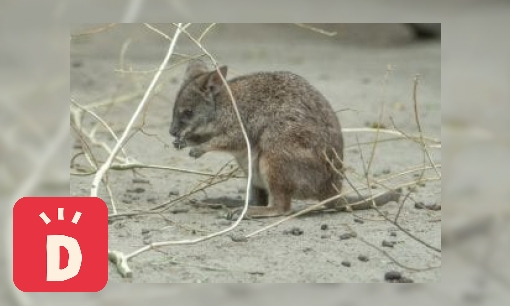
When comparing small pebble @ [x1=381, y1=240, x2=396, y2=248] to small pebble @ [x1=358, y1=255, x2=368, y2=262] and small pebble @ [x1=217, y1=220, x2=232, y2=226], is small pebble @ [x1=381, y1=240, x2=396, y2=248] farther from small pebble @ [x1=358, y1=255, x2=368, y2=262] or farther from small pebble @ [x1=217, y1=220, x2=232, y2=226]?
small pebble @ [x1=217, y1=220, x2=232, y2=226]

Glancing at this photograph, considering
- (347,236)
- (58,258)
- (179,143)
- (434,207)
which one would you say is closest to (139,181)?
(179,143)

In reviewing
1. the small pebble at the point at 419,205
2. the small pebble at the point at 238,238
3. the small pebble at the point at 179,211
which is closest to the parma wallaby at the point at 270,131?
the small pebble at the point at 419,205

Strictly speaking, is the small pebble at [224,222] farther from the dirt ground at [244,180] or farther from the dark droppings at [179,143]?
the dark droppings at [179,143]

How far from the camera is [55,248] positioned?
264 cm

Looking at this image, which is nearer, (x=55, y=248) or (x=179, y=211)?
(x=55, y=248)

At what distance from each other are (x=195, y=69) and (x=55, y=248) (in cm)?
145

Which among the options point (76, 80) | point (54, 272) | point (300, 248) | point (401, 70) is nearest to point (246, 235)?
point (300, 248)

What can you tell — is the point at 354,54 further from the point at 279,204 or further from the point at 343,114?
the point at 279,204

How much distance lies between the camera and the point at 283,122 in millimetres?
3754

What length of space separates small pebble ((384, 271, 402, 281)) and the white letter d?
922 mm

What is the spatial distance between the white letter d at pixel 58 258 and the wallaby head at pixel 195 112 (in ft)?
4.08

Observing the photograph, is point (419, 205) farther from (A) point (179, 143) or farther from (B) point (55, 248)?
(B) point (55, 248)

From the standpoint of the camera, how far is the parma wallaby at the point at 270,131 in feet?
12.2

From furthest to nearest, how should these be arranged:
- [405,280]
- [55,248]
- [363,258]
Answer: [363,258]
[405,280]
[55,248]
